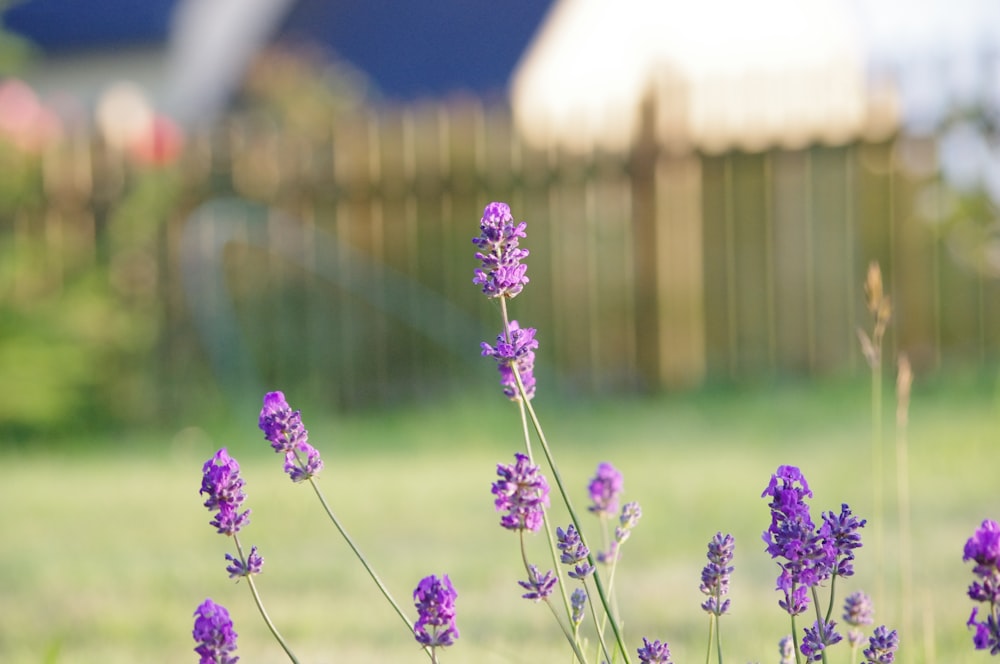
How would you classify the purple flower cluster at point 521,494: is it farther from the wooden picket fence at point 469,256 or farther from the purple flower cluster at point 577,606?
the wooden picket fence at point 469,256

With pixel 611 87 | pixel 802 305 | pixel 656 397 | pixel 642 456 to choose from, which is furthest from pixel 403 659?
pixel 611 87

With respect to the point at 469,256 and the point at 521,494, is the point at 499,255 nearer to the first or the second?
the point at 521,494

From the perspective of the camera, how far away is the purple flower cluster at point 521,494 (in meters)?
1.27

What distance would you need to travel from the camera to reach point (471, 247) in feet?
26.2

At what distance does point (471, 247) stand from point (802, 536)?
683cm

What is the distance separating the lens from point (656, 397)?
7430 mm

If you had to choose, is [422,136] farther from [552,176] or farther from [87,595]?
[87,595]

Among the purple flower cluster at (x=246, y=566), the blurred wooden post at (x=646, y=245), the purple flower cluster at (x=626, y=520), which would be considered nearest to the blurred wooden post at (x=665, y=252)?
the blurred wooden post at (x=646, y=245)

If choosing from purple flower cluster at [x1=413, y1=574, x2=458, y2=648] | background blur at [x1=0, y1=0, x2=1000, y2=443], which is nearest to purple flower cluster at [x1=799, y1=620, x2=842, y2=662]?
purple flower cluster at [x1=413, y1=574, x2=458, y2=648]

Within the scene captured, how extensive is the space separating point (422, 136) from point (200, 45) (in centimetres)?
848

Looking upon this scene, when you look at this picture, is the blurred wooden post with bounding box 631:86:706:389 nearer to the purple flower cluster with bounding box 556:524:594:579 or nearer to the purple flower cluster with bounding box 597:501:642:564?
the purple flower cluster with bounding box 597:501:642:564

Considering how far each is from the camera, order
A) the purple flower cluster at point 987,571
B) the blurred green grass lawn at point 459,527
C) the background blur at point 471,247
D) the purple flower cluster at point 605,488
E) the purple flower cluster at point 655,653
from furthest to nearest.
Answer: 1. the background blur at point 471,247
2. the blurred green grass lawn at point 459,527
3. the purple flower cluster at point 605,488
4. the purple flower cluster at point 655,653
5. the purple flower cluster at point 987,571

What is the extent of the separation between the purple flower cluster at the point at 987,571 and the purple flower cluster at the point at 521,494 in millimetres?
407

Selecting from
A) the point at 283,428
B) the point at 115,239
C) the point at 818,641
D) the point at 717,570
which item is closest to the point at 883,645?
the point at 818,641
